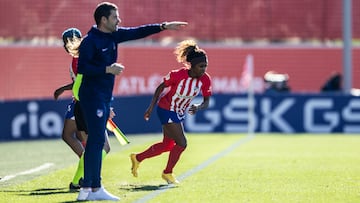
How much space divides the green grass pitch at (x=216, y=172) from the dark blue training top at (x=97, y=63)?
112 cm

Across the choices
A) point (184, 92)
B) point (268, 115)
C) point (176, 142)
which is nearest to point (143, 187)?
point (176, 142)

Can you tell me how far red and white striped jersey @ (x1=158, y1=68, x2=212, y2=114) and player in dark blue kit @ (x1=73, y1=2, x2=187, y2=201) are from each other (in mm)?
2474

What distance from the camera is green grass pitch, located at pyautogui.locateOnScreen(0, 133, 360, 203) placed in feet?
39.8

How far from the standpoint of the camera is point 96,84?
37.1ft

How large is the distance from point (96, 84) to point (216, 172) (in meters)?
4.27

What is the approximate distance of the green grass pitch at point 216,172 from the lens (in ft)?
39.8

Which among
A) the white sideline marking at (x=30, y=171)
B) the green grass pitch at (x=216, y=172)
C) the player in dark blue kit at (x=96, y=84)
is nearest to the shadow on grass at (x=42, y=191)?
the green grass pitch at (x=216, y=172)

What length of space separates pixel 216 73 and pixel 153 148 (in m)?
19.6

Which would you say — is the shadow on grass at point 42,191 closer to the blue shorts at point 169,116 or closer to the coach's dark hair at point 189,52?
the blue shorts at point 169,116

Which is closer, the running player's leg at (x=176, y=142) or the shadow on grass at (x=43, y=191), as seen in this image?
the shadow on grass at (x=43, y=191)

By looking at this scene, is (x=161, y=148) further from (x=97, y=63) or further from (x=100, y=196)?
(x=97, y=63)

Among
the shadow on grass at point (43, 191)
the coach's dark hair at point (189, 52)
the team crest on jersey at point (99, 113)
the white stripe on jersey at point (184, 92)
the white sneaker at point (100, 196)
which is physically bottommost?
the shadow on grass at point (43, 191)

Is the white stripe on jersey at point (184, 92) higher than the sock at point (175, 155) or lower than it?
higher

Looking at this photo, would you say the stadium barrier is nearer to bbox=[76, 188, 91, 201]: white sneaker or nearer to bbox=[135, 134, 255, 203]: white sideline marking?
bbox=[135, 134, 255, 203]: white sideline marking
